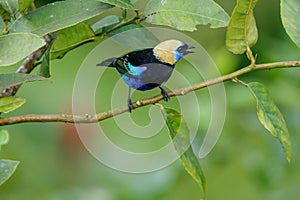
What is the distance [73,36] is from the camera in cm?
74

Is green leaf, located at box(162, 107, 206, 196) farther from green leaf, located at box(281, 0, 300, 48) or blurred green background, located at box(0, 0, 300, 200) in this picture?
blurred green background, located at box(0, 0, 300, 200)

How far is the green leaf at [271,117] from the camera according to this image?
2.30 ft

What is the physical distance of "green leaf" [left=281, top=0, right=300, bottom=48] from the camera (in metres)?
0.69

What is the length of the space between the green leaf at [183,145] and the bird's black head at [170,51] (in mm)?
64

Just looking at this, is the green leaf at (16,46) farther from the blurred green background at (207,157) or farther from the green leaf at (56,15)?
the blurred green background at (207,157)

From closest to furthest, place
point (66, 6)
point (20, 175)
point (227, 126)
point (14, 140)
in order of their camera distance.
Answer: point (66, 6) < point (227, 126) < point (20, 175) < point (14, 140)

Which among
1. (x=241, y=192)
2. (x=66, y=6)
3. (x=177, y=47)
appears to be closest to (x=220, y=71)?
(x=241, y=192)

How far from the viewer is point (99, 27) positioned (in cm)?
79

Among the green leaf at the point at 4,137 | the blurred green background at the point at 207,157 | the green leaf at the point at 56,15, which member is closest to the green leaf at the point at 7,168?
the green leaf at the point at 4,137

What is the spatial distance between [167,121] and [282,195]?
70 centimetres

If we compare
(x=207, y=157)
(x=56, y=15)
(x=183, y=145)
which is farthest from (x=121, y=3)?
(x=207, y=157)

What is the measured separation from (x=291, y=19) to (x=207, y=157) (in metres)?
0.82

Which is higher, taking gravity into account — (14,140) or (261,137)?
(261,137)

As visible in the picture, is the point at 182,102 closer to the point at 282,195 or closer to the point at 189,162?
the point at 282,195
